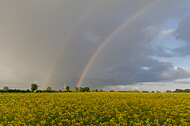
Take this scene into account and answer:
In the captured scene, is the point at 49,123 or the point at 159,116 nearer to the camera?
the point at 49,123

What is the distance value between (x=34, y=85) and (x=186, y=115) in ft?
176

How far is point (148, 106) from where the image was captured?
15188 millimetres

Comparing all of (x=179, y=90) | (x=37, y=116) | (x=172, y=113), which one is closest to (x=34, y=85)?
(x=179, y=90)

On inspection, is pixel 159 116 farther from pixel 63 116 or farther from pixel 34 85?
Answer: pixel 34 85

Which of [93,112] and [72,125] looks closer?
[72,125]

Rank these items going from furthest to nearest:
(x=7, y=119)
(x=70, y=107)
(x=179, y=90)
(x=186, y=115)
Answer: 1. (x=179, y=90)
2. (x=70, y=107)
3. (x=186, y=115)
4. (x=7, y=119)

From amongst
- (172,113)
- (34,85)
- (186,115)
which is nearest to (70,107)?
(172,113)

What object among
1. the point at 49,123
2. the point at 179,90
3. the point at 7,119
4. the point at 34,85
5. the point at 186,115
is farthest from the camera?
the point at 34,85

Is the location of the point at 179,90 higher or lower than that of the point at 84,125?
higher

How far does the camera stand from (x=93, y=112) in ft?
41.8

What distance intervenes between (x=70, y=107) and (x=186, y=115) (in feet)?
30.5

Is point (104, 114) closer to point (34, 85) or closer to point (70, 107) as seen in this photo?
point (70, 107)

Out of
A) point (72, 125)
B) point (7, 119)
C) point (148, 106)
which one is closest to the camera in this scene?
point (72, 125)

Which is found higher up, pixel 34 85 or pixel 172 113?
pixel 34 85
